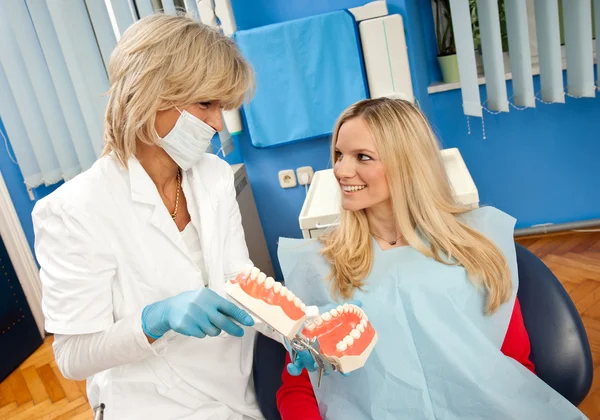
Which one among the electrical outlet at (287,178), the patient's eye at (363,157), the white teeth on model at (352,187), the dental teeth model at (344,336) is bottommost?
the electrical outlet at (287,178)

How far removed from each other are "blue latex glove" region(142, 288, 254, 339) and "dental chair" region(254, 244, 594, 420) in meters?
0.26

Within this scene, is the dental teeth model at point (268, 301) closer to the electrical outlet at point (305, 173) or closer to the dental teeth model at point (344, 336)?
the dental teeth model at point (344, 336)

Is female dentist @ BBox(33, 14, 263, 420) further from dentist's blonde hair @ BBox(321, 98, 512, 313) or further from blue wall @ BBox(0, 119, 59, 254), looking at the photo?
blue wall @ BBox(0, 119, 59, 254)

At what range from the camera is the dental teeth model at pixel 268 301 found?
3.06 ft

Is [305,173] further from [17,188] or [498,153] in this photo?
[17,188]

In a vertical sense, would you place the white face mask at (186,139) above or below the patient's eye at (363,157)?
above

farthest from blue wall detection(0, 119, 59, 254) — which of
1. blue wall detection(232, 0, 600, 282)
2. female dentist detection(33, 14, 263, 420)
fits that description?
female dentist detection(33, 14, 263, 420)

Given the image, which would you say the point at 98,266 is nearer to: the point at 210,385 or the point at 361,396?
the point at 210,385

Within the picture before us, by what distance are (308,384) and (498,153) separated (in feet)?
5.77


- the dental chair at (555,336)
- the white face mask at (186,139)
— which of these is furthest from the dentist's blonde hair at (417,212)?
the white face mask at (186,139)

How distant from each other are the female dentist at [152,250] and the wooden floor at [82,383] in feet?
3.87

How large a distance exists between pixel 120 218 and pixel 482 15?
1.75 metres

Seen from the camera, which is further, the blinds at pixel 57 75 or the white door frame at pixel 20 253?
the white door frame at pixel 20 253

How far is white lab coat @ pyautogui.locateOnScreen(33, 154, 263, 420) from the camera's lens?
103cm
